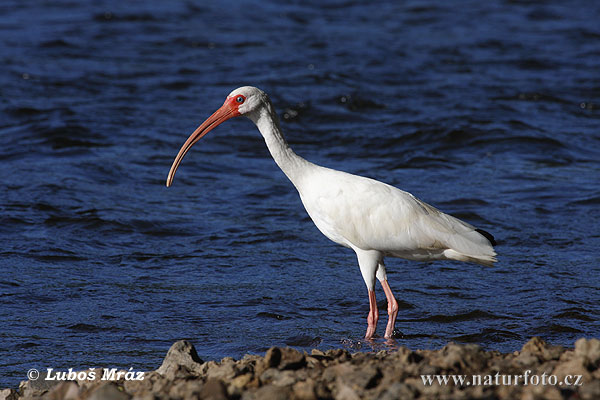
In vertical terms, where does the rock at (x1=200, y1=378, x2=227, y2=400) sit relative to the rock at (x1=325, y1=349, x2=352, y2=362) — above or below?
above

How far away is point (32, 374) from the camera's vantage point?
6.47 metres

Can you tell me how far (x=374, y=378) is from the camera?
4.91 m

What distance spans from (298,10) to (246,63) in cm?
568

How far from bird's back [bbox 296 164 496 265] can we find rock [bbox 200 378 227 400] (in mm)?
3020

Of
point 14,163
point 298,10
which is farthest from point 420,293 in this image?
point 298,10

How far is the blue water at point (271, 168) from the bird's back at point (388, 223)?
805 mm

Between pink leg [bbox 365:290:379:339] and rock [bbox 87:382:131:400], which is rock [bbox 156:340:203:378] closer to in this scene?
rock [bbox 87:382:131:400]

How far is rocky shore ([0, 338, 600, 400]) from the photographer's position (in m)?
4.68

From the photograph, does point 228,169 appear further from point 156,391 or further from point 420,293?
point 156,391

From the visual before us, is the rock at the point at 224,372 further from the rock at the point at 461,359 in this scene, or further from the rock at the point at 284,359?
the rock at the point at 461,359

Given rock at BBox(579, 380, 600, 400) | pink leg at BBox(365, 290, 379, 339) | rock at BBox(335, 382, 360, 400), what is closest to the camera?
rock at BBox(579, 380, 600, 400)

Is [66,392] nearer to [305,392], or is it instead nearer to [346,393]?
[305,392]

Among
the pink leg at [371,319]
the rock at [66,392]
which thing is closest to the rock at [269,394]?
the rock at [66,392]

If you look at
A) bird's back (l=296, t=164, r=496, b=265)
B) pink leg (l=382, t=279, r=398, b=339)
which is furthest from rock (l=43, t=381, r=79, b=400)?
pink leg (l=382, t=279, r=398, b=339)
